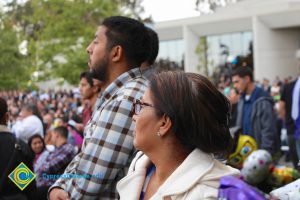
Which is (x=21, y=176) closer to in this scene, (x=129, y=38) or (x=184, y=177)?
(x=129, y=38)

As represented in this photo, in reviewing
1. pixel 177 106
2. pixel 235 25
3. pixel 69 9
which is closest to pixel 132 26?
pixel 177 106

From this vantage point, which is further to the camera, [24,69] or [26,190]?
[24,69]

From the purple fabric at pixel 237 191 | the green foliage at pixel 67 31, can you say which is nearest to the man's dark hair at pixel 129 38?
the purple fabric at pixel 237 191

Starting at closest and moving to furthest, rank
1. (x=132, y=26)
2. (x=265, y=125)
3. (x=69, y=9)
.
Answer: (x=132, y=26)
(x=265, y=125)
(x=69, y=9)

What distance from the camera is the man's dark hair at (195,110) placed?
210 centimetres

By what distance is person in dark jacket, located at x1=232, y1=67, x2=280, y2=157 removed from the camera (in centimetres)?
593

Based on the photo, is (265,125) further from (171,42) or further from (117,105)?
(171,42)

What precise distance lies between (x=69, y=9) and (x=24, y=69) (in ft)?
32.7

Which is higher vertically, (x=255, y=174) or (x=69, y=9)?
(x=69, y=9)

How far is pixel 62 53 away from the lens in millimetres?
28109

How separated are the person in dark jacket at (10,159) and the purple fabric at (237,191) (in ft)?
8.44

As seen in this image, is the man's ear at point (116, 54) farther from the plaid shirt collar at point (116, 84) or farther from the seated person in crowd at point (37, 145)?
the seated person in crowd at point (37, 145)

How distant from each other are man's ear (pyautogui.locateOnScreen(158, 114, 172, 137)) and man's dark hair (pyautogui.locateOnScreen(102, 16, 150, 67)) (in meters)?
1.20

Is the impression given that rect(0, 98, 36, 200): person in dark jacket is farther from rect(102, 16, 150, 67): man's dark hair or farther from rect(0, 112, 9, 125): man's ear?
rect(102, 16, 150, 67): man's dark hair
